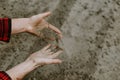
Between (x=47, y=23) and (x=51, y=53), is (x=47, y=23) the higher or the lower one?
the higher one

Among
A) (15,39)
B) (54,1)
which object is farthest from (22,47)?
(54,1)

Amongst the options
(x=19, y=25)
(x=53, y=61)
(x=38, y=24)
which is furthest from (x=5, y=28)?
(x=53, y=61)

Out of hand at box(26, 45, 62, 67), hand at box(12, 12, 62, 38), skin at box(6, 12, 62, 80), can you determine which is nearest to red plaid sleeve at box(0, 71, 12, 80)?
skin at box(6, 12, 62, 80)

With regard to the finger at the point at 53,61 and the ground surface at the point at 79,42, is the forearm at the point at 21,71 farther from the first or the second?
the ground surface at the point at 79,42

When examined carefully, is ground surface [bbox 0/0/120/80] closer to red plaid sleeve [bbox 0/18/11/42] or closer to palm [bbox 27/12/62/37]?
palm [bbox 27/12/62/37]

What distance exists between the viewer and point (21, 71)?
71.6 inches

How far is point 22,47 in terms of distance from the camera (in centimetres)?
210

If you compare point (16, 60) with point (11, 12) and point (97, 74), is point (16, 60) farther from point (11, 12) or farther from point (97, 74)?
point (97, 74)

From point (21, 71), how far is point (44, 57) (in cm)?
17

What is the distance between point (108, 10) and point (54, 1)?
39 centimetres

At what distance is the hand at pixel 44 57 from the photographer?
183 cm

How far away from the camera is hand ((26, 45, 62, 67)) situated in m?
1.83

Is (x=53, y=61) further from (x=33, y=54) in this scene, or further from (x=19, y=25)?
(x=19, y=25)

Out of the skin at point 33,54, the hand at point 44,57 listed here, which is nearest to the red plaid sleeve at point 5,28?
the skin at point 33,54
